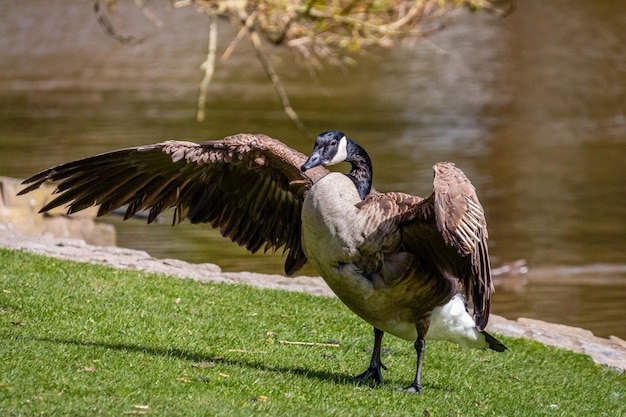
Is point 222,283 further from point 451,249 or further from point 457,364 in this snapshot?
point 451,249

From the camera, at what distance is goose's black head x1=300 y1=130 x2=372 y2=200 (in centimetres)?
701

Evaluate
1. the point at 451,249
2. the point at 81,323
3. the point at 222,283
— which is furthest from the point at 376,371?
the point at 222,283

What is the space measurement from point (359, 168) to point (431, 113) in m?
20.2

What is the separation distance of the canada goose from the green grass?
1.86 ft

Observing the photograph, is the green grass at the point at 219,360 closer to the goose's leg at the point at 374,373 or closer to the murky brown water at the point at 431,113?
the goose's leg at the point at 374,373

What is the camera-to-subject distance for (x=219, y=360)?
7543 mm

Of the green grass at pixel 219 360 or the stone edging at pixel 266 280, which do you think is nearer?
the green grass at pixel 219 360

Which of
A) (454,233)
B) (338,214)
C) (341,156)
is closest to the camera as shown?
(454,233)

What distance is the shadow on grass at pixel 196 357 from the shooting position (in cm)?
738

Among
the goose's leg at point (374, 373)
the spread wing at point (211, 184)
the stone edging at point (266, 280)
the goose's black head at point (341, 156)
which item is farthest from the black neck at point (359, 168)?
the stone edging at point (266, 280)

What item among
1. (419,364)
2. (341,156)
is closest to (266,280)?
(419,364)

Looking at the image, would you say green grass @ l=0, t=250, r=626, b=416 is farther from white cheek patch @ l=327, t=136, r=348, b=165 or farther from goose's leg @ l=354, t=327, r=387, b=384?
white cheek patch @ l=327, t=136, r=348, b=165

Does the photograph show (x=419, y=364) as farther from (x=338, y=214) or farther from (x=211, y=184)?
(x=211, y=184)

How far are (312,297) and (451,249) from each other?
368 cm
